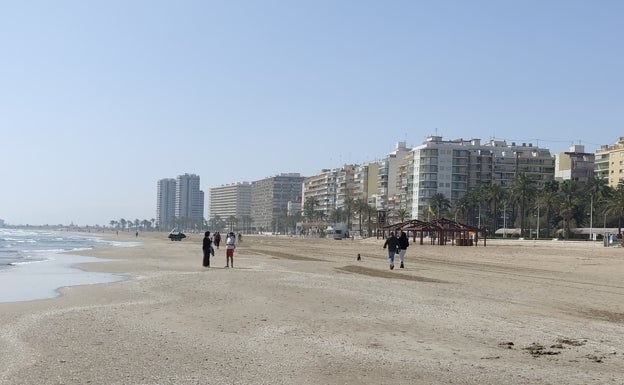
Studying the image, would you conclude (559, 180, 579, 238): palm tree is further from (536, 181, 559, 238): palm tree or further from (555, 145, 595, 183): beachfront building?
(555, 145, 595, 183): beachfront building

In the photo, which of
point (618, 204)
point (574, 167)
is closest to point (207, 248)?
point (618, 204)

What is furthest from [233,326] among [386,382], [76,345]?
[386,382]

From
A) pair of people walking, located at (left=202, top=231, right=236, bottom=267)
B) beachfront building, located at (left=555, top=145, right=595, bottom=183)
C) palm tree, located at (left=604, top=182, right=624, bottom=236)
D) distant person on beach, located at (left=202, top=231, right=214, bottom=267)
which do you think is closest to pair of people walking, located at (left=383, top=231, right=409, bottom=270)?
pair of people walking, located at (left=202, top=231, right=236, bottom=267)

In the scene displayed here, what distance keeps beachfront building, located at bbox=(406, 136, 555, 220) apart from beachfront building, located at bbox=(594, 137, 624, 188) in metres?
12.2

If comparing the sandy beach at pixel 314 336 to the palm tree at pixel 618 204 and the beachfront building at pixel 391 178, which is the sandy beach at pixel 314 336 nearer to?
the palm tree at pixel 618 204

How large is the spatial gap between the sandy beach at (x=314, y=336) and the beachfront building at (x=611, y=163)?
145 metres

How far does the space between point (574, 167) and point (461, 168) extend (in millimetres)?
29393

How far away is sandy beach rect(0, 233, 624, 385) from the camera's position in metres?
8.49

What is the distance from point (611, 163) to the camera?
154m

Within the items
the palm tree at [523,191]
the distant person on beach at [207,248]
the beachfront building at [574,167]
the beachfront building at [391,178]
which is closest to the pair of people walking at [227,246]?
the distant person on beach at [207,248]

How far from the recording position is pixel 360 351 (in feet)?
33.0

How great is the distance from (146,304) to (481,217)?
5615 inches

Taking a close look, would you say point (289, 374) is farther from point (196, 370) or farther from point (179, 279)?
point (179, 279)

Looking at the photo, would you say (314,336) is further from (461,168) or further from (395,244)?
(461,168)
